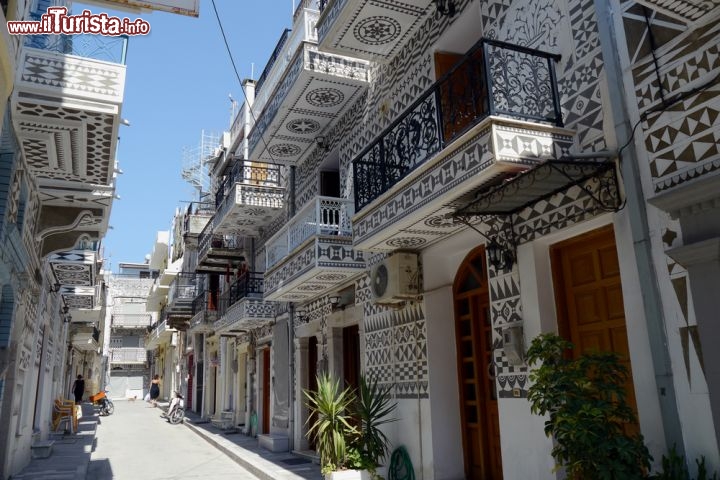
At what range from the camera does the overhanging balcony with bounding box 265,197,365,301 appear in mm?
10000

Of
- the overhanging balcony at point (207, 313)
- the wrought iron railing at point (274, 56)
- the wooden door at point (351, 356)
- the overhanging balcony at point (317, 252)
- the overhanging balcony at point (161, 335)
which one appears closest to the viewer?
the overhanging balcony at point (317, 252)

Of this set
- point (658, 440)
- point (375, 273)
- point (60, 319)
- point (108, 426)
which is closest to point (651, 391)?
point (658, 440)

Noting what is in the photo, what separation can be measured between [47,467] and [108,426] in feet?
36.9

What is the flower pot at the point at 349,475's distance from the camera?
24.5ft

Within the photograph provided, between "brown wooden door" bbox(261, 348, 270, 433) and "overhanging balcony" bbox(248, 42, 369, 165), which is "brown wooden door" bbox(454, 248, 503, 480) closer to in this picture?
"overhanging balcony" bbox(248, 42, 369, 165)

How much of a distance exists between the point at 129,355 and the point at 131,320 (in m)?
3.45

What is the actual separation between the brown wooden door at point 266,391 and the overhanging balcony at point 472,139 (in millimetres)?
10490

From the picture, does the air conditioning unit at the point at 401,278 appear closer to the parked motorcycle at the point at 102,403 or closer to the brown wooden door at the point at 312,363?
the brown wooden door at the point at 312,363

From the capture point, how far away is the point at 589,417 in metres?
4.08

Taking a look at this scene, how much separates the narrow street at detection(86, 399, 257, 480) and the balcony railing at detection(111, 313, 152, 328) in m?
34.6

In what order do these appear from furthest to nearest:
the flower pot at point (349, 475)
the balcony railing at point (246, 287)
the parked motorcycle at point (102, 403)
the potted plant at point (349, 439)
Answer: the parked motorcycle at point (102, 403) < the balcony railing at point (246, 287) < the potted plant at point (349, 439) < the flower pot at point (349, 475)

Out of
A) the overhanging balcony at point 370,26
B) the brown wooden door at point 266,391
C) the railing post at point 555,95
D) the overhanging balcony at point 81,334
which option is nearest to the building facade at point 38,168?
the overhanging balcony at point 370,26

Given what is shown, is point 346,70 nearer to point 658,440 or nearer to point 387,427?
point 387,427

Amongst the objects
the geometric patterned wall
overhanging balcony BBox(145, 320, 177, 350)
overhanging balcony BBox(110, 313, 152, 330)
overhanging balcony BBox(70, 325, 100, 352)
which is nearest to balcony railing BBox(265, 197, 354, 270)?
the geometric patterned wall
